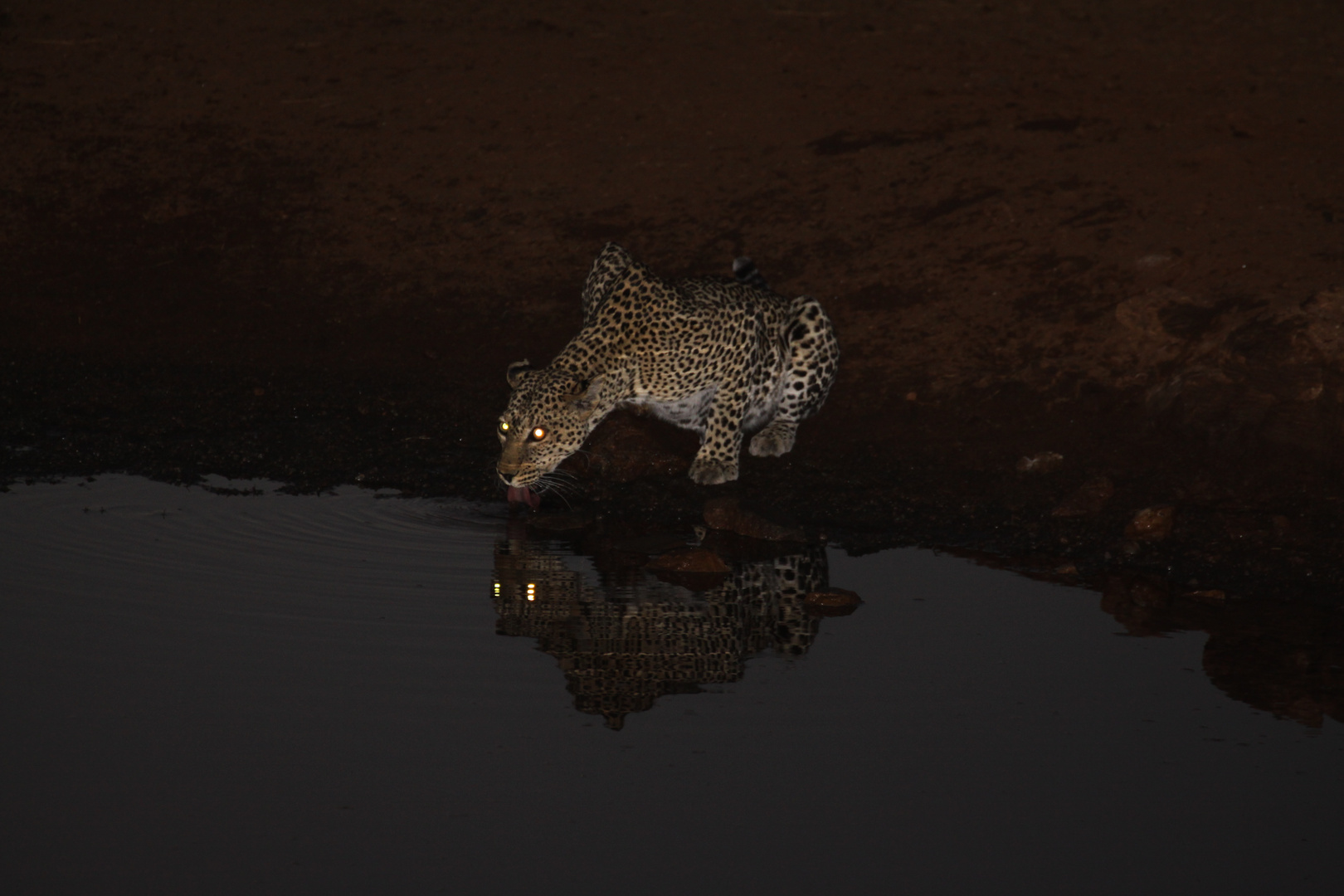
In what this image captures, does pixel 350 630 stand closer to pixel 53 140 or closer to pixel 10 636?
pixel 10 636

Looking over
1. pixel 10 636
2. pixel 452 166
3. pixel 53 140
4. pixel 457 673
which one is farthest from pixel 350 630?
pixel 53 140

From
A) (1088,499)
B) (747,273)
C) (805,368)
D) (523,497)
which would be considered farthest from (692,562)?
(747,273)

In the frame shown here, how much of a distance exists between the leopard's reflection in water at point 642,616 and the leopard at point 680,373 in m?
0.90

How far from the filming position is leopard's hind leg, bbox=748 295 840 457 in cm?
1216

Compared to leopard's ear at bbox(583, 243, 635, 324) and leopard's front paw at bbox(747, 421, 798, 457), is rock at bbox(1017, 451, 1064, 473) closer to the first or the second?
leopard's front paw at bbox(747, 421, 798, 457)

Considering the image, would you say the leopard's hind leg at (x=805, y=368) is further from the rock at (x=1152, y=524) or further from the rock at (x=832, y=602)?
the rock at (x=832, y=602)

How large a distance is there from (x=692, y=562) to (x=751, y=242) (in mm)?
7446

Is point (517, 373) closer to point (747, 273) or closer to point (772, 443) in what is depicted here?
point (772, 443)

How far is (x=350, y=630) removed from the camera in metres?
7.80

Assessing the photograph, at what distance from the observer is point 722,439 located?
11.3 metres

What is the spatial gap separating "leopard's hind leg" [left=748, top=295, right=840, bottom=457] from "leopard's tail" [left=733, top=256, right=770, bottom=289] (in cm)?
54

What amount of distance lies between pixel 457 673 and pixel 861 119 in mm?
12816

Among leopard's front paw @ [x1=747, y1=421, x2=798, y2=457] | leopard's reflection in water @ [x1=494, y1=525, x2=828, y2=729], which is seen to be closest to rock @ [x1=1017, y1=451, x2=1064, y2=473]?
leopard's front paw @ [x1=747, y1=421, x2=798, y2=457]

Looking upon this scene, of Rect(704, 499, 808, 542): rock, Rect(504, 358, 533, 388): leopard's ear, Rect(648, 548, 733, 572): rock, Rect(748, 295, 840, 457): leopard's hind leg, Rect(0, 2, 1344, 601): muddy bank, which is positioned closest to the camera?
Rect(648, 548, 733, 572): rock
